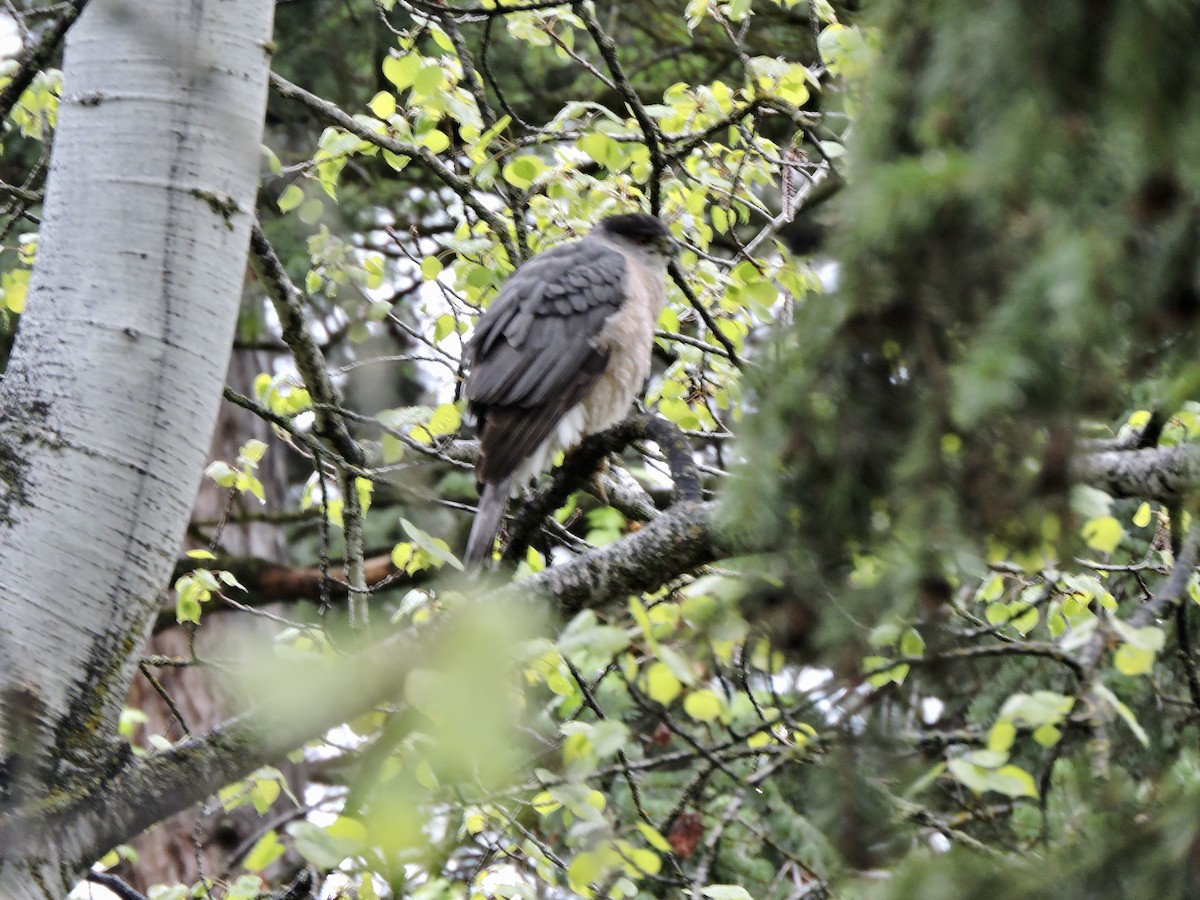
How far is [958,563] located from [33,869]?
174cm

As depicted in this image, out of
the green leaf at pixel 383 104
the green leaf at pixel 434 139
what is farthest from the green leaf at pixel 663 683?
the green leaf at pixel 383 104

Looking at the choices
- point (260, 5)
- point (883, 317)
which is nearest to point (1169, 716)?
point (883, 317)

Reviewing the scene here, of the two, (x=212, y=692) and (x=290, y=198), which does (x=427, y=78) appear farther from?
(x=212, y=692)

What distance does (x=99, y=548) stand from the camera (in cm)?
245

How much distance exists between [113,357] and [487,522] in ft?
5.77

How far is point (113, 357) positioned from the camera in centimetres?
250

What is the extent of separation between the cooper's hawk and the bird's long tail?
4.3 inches

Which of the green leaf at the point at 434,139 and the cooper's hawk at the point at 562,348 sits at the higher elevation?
the green leaf at the point at 434,139

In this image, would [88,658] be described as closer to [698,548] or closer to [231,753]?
[231,753]

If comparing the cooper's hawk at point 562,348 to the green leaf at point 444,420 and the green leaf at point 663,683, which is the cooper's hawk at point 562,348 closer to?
the green leaf at point 444,420

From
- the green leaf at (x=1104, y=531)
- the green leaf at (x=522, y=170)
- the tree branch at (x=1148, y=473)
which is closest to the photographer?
the green leaf at (x=1104, y=531)

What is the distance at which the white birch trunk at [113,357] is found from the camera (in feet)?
7.80

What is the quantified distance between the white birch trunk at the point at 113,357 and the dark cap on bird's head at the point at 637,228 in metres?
2.23

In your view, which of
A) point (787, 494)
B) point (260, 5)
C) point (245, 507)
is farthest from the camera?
point (245, 507)
